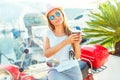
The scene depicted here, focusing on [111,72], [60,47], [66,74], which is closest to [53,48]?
[60,47]

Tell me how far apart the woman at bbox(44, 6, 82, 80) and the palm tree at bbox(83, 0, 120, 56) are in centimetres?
95

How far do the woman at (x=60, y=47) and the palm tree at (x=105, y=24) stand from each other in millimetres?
954

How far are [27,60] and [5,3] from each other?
437 millimetres

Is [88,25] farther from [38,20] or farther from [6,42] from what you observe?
[6,42]

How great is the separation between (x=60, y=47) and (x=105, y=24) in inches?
46.8

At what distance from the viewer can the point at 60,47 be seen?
140 centimetres

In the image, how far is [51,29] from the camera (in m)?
1.45

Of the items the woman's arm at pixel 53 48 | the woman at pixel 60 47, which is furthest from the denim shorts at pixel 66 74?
the woman's arm at pixel 53 48

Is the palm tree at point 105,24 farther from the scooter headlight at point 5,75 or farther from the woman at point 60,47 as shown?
the scooter headlight at point 5,75

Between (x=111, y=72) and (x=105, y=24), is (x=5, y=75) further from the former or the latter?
(x=105, y=24)

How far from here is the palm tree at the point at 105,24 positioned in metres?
2.45

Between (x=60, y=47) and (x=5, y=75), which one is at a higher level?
(x=60, y=47)

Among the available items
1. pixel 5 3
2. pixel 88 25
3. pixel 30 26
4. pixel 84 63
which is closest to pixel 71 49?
pixel 84 63

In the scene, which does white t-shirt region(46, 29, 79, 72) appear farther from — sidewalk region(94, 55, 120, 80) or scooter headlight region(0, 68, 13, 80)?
sidewalk region(94, 55, 120, 80)
